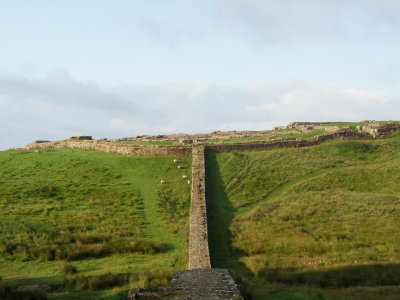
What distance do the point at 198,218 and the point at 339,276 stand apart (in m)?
10.4

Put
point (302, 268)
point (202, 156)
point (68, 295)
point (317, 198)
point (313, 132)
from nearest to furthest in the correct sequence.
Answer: point (68, 295) → point (302, 268) → point (317, 198) → point (202, 156) → point (313, 132)

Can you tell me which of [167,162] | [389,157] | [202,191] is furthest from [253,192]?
[389,157]

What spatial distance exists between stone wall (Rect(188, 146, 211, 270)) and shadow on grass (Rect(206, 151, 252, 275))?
0.72 meters

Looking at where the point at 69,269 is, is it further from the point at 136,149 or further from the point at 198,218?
the point at 136,149

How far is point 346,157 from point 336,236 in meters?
18.3

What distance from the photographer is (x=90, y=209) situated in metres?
31.7

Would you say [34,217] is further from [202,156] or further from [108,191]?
[202,156]

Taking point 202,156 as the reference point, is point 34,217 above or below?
below

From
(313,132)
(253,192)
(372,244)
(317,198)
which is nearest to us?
(372,244)

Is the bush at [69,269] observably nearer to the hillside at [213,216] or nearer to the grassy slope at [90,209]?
the hillside at [213,216]

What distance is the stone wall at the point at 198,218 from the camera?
21.5 metres

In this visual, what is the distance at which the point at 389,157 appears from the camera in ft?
143

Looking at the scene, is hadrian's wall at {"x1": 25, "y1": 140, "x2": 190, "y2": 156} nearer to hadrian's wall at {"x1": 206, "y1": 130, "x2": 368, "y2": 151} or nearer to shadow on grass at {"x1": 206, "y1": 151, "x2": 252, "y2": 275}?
shadow on grass at {"x1": 206, "y1": 151, "x2": 252, "y2": 275}

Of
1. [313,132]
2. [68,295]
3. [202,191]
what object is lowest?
[68,295]
